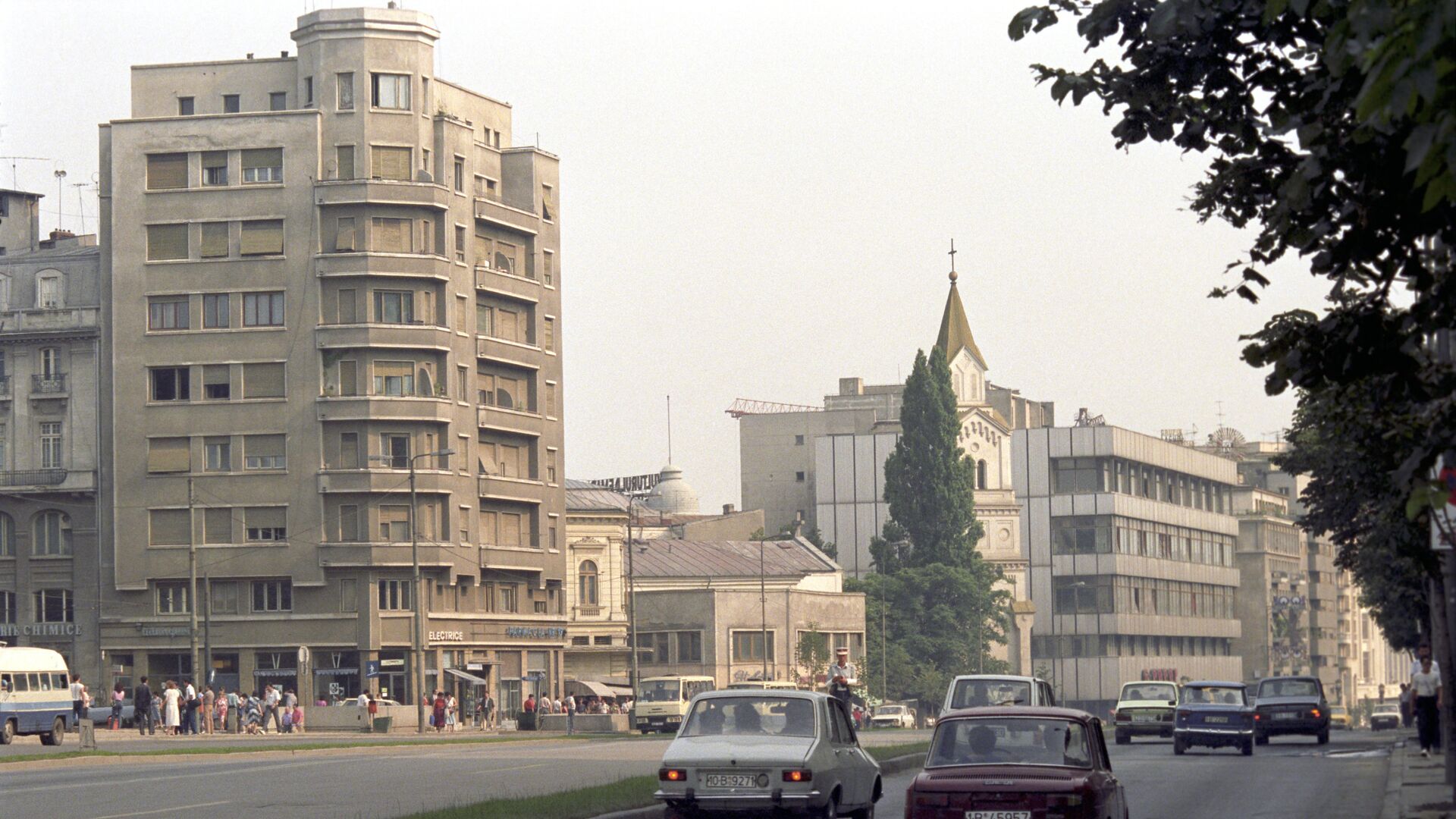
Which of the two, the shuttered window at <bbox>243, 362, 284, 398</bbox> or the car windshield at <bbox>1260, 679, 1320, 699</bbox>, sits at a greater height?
the shuttered window at <bbox>243, 362, 284, 398</bbox>

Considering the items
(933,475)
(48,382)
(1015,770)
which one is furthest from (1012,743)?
(933,475)

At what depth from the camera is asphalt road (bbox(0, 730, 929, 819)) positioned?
2211cm

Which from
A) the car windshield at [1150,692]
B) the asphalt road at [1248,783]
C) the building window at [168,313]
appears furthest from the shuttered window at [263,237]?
the asphalt road at [1248,783]

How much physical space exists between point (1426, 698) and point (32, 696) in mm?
34513

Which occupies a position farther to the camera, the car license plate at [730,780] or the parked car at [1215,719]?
the parked car at [1215,719]

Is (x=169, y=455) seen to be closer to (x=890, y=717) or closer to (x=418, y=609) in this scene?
(x=418, y=609)

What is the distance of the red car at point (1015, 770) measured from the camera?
13961mm

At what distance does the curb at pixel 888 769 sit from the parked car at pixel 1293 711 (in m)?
14.3

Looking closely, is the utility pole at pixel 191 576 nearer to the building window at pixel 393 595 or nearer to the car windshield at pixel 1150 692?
the building window at pixel 393 595

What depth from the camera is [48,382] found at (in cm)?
9094

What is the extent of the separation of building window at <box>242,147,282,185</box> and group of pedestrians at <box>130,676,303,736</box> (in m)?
22.3

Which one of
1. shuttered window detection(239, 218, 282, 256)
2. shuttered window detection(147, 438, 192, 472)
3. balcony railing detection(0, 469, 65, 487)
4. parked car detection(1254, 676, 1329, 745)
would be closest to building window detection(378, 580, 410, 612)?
shuttered window detection(147, 438, 192, 472)

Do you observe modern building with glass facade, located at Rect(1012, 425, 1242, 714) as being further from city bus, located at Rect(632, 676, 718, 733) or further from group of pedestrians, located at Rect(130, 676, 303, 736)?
city bus, located at Rect(632, 676, 718, 733)

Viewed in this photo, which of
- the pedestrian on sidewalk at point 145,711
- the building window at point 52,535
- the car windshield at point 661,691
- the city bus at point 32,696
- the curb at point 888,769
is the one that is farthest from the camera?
the building window at point 52,535
